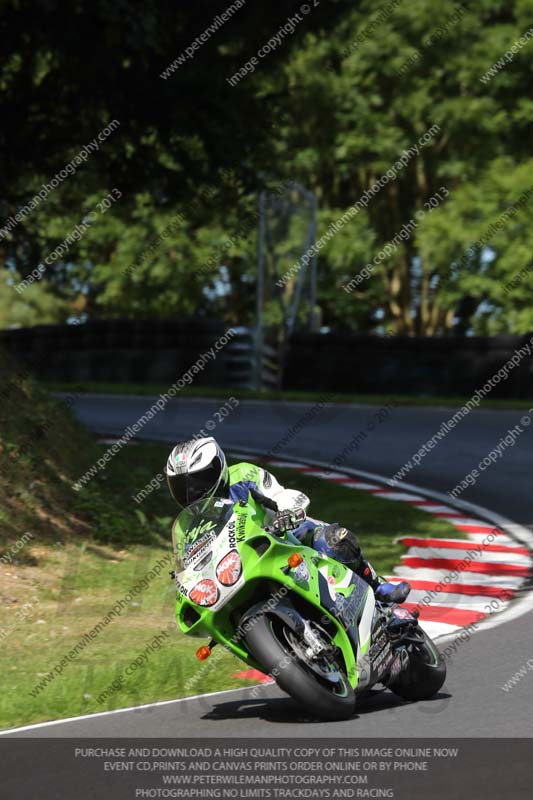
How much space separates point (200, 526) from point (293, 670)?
83 cm

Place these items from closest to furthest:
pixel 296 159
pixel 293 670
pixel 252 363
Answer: pixel 293 670
pixel 252 363
pixel 296 159

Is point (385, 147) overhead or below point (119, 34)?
overhead

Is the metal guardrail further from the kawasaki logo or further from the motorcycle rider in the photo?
the kawasaki logo

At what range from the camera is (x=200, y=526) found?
6566mm

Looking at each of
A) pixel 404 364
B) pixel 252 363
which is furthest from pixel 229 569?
pixel 252 363

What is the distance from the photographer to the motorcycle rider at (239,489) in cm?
650

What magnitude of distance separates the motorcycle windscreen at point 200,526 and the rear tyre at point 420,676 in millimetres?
1258

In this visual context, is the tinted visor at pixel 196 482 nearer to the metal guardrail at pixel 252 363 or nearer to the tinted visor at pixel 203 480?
the tinted visor at pixel 203 480

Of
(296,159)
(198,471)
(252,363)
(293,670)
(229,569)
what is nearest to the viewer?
(293,670)

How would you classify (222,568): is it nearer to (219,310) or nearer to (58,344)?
(58,344)

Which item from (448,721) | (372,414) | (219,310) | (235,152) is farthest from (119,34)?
(219,310)

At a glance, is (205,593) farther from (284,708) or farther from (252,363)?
(252,363)

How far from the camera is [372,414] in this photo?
2130 centimetres
